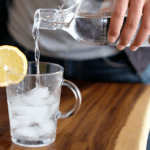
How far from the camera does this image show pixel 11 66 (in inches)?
24.4

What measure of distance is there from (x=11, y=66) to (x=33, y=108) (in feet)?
0.42

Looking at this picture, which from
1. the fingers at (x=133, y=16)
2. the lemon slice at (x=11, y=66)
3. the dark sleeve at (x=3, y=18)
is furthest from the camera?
the dark sleeve at (x=3, y=18)

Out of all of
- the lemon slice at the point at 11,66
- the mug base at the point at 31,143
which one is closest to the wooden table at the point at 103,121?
the mug base at the point at 31,143

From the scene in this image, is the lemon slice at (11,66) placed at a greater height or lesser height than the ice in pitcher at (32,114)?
Result: greater

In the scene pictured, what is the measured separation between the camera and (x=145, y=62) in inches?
50.0

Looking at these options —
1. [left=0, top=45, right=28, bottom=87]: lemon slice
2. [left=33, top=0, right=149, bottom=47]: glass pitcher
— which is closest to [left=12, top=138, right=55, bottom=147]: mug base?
[left=0, top=45, right=28, bottom=87]: lemon slice

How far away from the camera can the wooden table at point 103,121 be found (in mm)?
582

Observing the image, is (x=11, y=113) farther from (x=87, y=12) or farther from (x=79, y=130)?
(x=87, y=12)

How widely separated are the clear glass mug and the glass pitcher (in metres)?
0.18

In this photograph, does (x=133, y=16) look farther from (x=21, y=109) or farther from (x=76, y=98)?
(x=21, y=109)

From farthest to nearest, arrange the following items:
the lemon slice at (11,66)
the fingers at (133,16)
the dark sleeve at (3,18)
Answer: the dark sleeve at (3,18), the fingers at (133,16), the lemon slice at (11,66)

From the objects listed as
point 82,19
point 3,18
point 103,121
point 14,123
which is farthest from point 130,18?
point 3,18

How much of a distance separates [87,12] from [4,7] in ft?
2.06

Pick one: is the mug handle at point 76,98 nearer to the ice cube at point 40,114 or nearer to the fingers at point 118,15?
the ice cube at point 40,114
